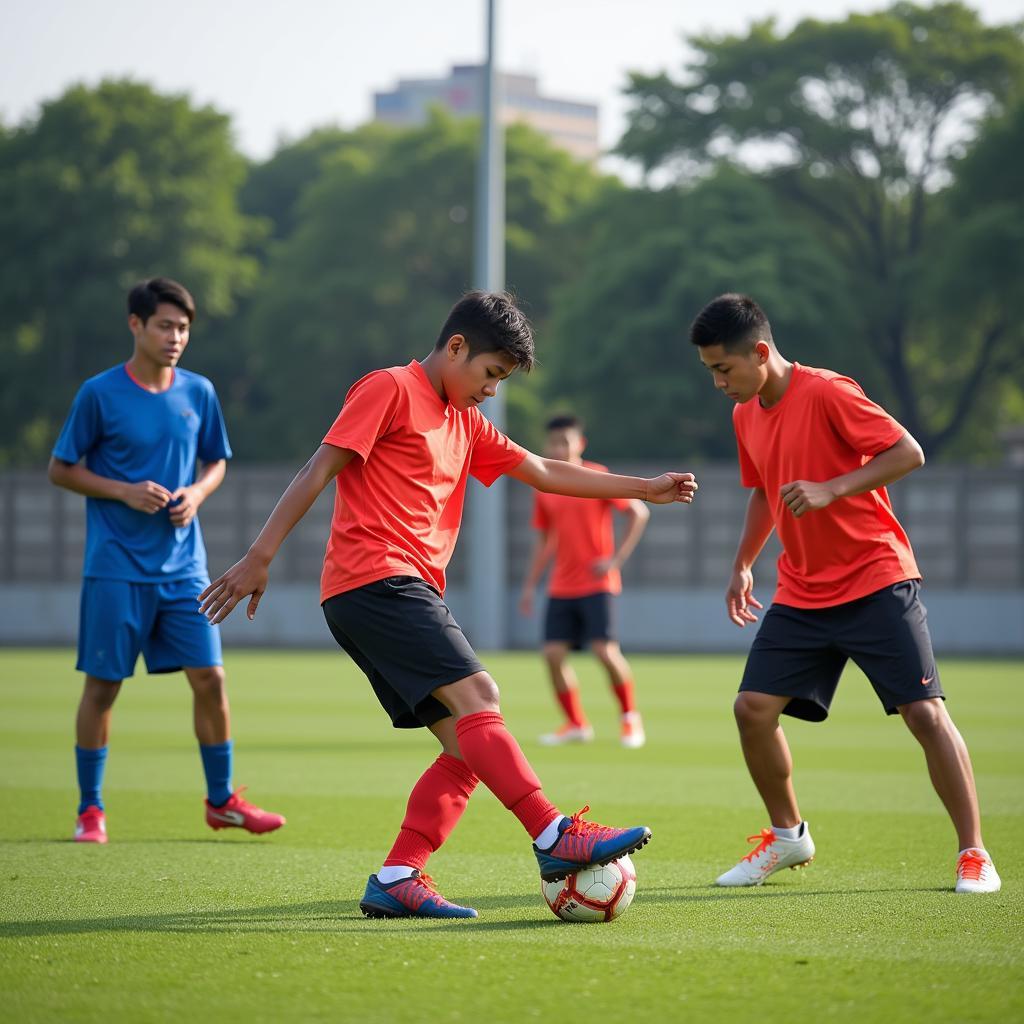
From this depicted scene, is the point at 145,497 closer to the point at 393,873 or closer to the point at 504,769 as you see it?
the point at 393,873

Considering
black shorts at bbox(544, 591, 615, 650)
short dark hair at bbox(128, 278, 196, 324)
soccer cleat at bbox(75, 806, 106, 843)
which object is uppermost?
short dark hair at bbox(128, 278, 196, 324)

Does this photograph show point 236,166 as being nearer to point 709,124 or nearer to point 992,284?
point 709,124

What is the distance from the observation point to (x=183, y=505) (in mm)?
7062

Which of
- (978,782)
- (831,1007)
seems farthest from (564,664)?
(831,1007)

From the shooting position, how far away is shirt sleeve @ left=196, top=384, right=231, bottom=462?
A: 7438 millimetres

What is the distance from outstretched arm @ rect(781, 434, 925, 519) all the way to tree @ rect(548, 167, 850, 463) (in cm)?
3042

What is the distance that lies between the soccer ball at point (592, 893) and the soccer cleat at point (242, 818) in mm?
2264

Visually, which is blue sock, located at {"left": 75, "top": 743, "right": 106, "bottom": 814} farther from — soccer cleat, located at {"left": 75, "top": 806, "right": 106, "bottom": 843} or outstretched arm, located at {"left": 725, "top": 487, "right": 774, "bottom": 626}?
outstretched arm, located at {"left": 725, "top": 487, "right": 774, "bottom": 626}

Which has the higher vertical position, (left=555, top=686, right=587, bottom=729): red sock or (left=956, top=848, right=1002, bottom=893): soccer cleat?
(left=956, top=848, right=1002, bottom=893): soccer cleat

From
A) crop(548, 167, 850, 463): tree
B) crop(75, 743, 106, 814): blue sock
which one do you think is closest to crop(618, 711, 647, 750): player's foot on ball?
crop(75, 743, 106, 814): blue sock

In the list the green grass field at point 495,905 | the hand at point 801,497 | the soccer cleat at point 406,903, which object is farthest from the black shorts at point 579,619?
the soccer cleat at point 406,903

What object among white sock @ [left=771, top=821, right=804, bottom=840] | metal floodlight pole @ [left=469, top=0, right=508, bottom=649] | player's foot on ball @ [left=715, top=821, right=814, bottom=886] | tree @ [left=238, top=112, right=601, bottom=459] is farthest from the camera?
tree @ [left=238, top=112, right=601, bottom=459]

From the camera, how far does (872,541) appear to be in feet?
19.3

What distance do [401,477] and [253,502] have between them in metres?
23.4
